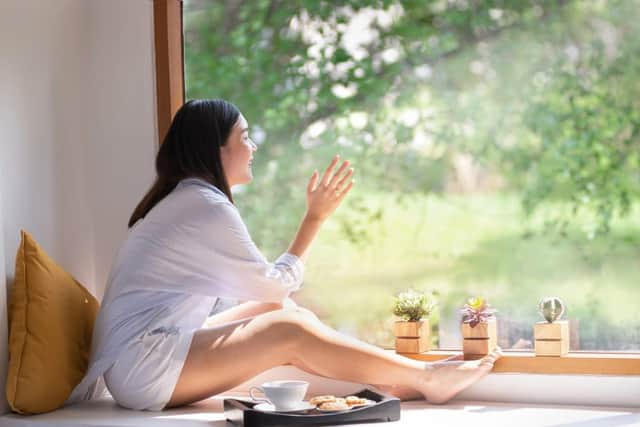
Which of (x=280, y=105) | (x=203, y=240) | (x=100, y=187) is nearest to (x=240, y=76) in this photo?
(x=280, y=105)

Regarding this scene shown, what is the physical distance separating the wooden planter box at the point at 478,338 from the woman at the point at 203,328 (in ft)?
0.26

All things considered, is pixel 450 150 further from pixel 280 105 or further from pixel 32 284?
pixel 32 284

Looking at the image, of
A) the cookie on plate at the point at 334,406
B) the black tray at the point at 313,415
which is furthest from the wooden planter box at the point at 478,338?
the cookie on plate at the point at 334,406

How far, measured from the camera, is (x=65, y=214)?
3.69 meters

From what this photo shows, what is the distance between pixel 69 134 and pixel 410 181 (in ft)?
4.47

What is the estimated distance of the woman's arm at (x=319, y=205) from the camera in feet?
10.5

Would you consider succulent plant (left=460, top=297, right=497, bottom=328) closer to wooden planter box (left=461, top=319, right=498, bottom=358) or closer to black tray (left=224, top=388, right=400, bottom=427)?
wooden planter box (left=461, top=319, right=498, bottom=358)

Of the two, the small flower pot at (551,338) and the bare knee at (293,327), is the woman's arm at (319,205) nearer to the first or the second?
the bare knee at (293,327)

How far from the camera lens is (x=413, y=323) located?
133 inches

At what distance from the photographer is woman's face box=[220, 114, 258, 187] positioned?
328 centimetres

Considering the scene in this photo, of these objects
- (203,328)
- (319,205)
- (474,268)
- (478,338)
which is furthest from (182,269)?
(474,268)

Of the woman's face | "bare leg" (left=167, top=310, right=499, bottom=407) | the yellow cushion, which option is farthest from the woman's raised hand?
the yellow cushion

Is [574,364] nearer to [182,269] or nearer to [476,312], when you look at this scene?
[476,312]

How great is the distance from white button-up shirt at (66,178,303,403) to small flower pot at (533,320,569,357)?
844 mm
